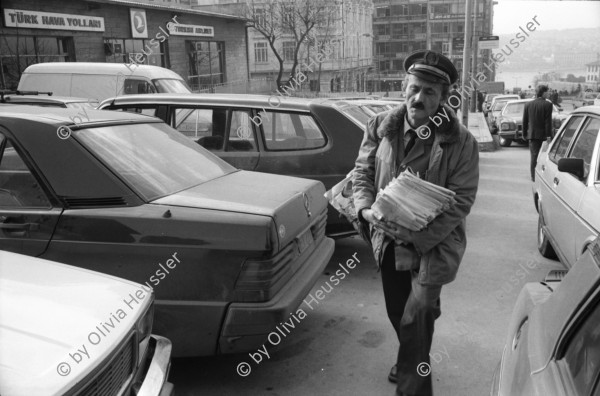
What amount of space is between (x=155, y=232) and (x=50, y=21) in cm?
1799

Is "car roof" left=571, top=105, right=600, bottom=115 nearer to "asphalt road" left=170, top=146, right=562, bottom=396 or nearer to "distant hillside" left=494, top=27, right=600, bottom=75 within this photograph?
"asphalt road" left=170, top=146, right=562, bottom=396

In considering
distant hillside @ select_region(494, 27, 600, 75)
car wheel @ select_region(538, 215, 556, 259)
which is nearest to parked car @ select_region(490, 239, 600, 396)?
car wheel @ select_region(538, 215, 556, 259)

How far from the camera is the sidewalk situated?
1557 centimetres

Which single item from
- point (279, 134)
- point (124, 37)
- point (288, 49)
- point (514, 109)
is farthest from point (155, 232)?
point (288, 49)

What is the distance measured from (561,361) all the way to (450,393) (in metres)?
1.74

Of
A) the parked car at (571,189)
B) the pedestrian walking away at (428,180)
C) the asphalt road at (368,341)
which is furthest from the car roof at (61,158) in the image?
the parked car at (571,189)

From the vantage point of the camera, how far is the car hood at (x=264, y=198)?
3098mm

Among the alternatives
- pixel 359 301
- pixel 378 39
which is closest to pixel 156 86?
pixel 359 301

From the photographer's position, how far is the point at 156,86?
40.2ft

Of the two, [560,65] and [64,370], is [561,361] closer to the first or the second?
[64,370]

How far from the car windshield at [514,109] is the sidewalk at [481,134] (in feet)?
3.11

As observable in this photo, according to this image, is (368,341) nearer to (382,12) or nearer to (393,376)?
(393,376)

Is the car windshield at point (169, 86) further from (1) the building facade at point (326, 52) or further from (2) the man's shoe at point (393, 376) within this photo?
(1) the building facade at point (326, 52)

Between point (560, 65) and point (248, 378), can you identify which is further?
point (560, 65)
